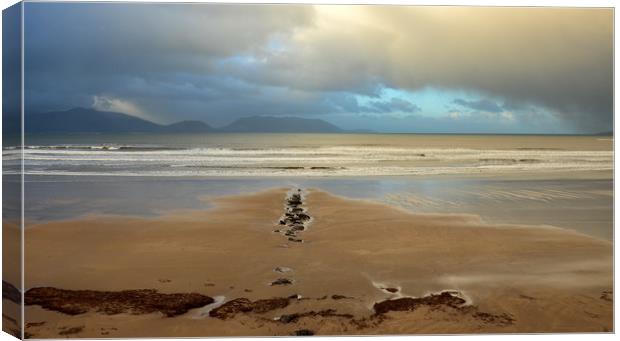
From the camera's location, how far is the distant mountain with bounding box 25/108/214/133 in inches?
170

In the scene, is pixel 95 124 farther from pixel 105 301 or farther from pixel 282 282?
pixel 282 282

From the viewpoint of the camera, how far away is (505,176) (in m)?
4.71

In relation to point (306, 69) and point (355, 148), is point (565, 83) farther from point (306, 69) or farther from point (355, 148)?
point (306, 69)

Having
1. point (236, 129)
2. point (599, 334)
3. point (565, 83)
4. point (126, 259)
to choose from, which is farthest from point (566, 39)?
point (126, 259)

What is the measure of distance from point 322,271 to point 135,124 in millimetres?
1668

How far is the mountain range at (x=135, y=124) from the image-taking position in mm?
4336

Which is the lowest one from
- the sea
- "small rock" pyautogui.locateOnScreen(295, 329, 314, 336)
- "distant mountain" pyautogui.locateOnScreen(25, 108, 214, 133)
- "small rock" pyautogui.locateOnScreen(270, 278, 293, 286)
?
"small rock" pyautogui.locateOnScreen(295, 329, 314, 336)

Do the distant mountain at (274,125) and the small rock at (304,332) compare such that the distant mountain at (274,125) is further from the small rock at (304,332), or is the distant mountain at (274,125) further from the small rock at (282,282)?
the small rock at (304,332)

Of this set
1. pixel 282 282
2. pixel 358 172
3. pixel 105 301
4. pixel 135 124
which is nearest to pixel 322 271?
pixel 282 282

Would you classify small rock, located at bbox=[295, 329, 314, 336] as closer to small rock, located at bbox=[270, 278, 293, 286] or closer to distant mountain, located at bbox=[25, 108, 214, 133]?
small rock, located at bbox=[270, 278, 293, 286]

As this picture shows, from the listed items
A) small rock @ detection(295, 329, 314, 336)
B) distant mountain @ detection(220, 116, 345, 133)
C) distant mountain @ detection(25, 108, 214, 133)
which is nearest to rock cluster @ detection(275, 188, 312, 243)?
distant mountain @ detection(220, 116, 345, 133)

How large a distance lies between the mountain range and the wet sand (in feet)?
1.55

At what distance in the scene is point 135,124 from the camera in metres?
4.50

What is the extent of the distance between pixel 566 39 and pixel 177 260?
3156 millimetres
